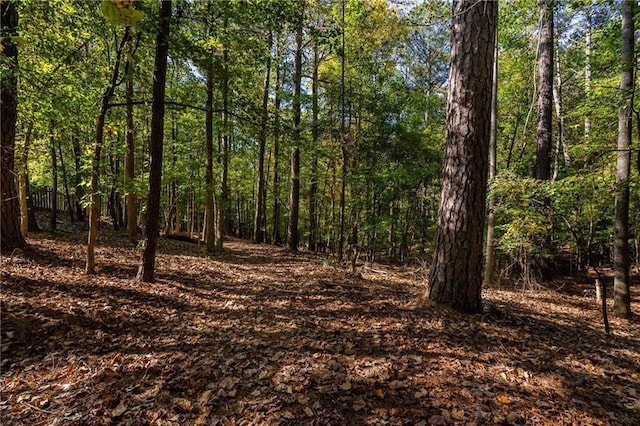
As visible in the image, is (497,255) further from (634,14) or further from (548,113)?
(634,14)

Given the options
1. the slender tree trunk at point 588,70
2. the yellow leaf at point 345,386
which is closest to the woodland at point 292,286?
the yellow leaf at point 345,386

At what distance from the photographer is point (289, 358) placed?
3201 mm

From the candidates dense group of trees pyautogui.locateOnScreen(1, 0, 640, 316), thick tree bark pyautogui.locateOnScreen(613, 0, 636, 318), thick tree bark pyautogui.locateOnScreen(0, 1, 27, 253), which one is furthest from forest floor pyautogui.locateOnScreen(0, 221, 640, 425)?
dense group of trees pyautogui.locateOnScreen(1, 0, 640, 316)

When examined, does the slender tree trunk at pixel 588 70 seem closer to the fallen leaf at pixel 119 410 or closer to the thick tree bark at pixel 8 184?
the fallen leaf at pixel 119 410

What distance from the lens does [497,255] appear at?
10664mm

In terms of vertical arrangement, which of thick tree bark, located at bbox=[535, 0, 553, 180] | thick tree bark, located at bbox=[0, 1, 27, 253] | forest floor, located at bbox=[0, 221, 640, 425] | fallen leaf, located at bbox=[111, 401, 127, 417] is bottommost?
fallen leaf, located at bbox=[111, 401, 127, 417]

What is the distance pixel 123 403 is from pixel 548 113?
1145cm

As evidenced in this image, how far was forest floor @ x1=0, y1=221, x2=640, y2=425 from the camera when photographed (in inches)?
95.4

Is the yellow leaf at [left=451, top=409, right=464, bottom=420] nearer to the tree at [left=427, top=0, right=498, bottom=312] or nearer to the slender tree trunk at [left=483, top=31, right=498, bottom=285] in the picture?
the tree at [left=427, top=0, right=498, bottom=312]

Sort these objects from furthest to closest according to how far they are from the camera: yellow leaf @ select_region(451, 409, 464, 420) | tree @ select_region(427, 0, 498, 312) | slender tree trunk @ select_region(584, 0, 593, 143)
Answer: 1. slender tree trunk @ select_region(584, 0, 593, 143)
2. tree @ select_region(427, 0, 498, 312)
3. yellow leaf @ select_region(451, 409, 464, 420)

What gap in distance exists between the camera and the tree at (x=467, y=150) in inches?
154

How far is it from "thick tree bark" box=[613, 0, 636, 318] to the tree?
2.76 metres

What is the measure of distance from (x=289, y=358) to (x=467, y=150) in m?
3.20

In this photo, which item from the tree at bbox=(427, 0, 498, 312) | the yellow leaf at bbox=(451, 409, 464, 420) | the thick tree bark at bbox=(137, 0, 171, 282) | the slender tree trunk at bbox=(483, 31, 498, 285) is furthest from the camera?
the slender tree trunk at bbox=(483, 31, 498, 285)
